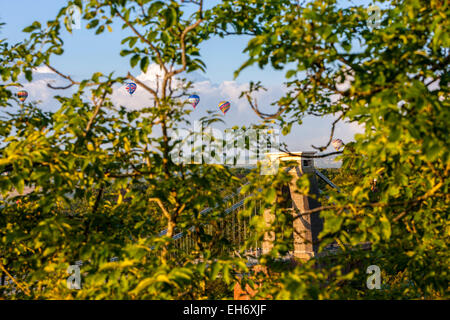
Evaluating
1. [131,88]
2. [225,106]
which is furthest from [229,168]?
[225,106]

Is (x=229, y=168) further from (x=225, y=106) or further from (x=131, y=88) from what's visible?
(x=225, y=106)

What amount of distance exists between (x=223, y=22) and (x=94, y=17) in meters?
1.10

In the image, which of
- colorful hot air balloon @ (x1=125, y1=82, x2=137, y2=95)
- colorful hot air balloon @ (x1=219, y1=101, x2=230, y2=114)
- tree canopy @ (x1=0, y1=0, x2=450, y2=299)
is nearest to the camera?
tree canopy @ (x1=0, y1=0, x2=450, y2=299)

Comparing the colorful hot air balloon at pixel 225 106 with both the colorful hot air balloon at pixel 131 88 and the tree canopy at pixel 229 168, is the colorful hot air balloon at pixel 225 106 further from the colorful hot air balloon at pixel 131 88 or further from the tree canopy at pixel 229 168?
the tree canopy at pixel 229 168

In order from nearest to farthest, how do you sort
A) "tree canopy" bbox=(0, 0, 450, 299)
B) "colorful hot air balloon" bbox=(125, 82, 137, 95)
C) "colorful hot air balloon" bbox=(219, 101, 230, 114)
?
1. "tree canopy" bbox=(0, 0, 450, 299)
2. "colorful hot air balloon" bbox=(125, 82, 137, 95)
3. "colorful hot air balloon" bbox=(219, 101, 230, 114)

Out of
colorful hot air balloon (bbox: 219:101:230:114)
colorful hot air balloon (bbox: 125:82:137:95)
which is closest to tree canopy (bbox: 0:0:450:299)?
colorful hot air balloon (bbox: 125:82:137:95)

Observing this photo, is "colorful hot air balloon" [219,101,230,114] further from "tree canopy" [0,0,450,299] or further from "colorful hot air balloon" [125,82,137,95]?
"tree canopy" [0,0,450,299]

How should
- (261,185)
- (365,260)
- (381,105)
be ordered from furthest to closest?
(365,260) → (261,185) → (381,105)

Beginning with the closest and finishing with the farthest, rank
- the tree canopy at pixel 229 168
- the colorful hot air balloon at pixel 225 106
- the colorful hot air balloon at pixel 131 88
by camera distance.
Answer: the tree canopy at pixel 229 168
the colorful hot air balloon at pixel 131 88
the colorful hot air balloon at pixel 225 106

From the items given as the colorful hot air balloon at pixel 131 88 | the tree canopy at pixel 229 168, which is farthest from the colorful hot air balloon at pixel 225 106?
the tree canopy at pixel 229 168

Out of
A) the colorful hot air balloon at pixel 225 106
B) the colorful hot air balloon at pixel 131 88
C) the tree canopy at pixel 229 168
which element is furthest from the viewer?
the colorful hot air balloon at pixel 225 106
